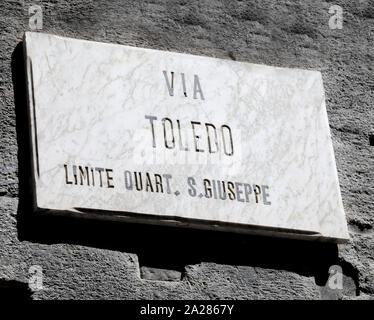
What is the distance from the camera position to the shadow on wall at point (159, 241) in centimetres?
362

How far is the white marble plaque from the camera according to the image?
364cm

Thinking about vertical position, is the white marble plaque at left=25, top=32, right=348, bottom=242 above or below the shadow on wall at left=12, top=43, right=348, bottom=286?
above

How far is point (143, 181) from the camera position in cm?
369

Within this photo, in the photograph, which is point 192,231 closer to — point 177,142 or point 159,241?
point 159,241

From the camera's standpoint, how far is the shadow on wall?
3617mm

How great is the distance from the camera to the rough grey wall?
360cm

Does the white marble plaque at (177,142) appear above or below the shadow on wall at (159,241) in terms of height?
above

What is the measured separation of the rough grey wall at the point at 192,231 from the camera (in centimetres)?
360

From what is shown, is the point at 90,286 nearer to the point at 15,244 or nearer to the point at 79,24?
the point at 15,244

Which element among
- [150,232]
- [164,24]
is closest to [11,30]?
[164,24]

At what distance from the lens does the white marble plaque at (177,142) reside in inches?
143
